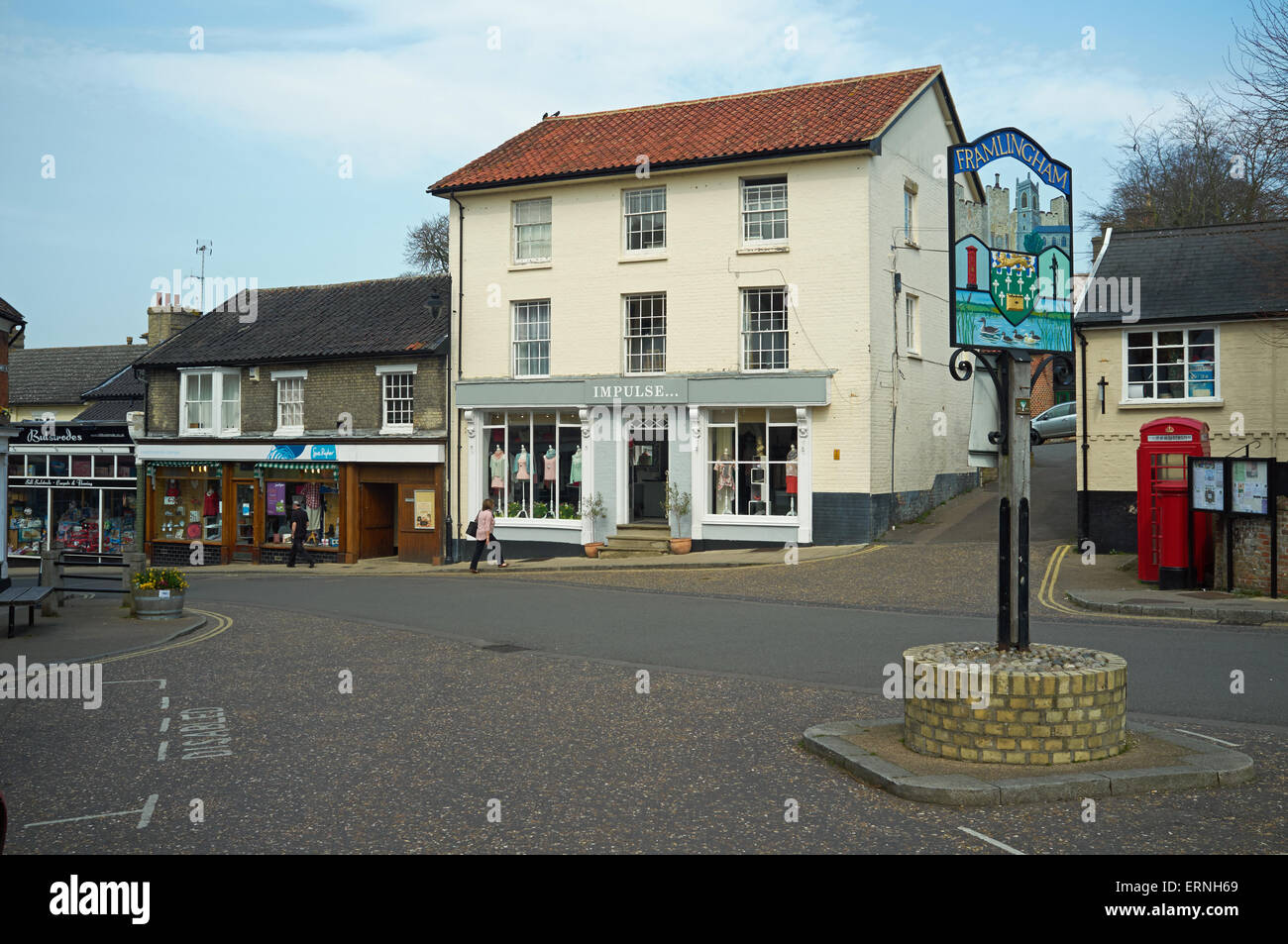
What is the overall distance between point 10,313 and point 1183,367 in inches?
906

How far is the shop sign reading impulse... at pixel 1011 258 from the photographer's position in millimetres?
8109

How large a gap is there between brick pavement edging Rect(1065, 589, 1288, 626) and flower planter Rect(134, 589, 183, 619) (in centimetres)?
1394

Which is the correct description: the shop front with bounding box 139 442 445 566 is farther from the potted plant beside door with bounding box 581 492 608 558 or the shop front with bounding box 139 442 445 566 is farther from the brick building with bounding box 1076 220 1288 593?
the brick building with bounding box 1076 220 1288 593

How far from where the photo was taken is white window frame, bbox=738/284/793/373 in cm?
2567

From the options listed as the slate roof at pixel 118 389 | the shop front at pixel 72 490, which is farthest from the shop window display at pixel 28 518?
the slate roof at pixel 118 389

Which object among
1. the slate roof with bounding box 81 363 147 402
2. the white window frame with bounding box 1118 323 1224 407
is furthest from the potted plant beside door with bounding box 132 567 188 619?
the slate roof with bounding box 81 363 147 402

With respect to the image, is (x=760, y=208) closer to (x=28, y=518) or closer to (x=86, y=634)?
(x=86, y=634)

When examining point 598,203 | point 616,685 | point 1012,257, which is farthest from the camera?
point 598,203

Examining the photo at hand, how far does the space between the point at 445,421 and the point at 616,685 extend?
66.0ft

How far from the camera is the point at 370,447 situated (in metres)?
31.0

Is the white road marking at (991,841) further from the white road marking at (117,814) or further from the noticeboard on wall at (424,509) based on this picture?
the noticeboard on wall at (424,509)

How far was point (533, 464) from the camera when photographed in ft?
95.5
